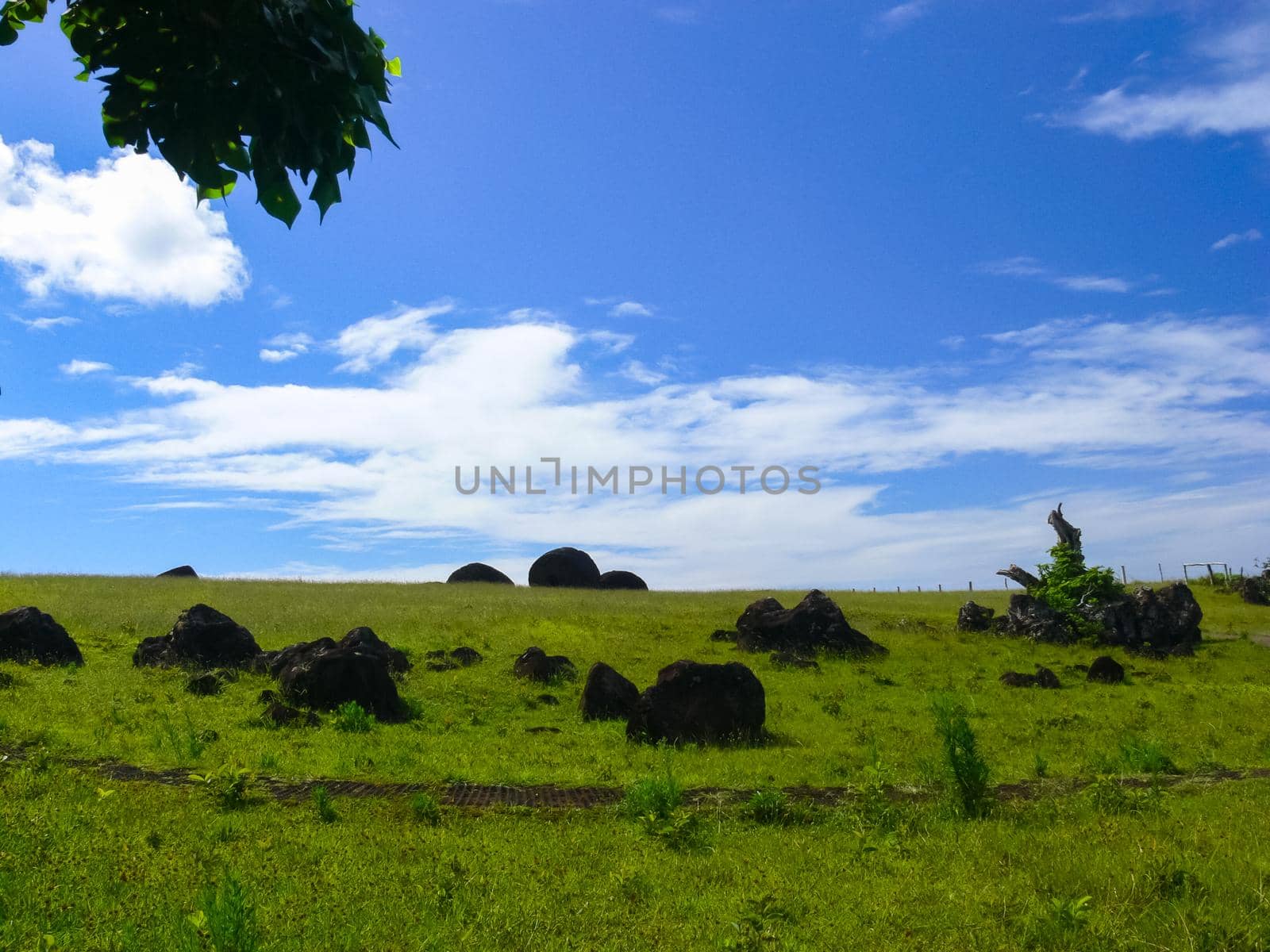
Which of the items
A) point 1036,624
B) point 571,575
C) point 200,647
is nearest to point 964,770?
point 200,647

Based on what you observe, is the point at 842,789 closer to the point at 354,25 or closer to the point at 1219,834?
the point at 1219,834

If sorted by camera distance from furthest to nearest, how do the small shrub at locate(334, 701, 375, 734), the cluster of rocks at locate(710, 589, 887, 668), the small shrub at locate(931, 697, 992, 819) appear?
the cluster of rocks at locate(710, 589, 887, 668), the small shrub at locate(334, 701, 375, 734), the small shrub at locate(931, 697, 992, 819)

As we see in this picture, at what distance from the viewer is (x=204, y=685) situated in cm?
2444

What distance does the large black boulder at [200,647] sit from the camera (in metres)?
27.9

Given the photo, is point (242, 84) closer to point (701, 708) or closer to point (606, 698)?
point (701, 708)

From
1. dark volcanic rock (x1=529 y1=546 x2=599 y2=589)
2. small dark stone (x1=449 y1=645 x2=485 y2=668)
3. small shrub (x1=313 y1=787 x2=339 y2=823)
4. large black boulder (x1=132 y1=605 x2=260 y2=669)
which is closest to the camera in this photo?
small shrub (x1=313 y1=787 x2=339 y2=823)

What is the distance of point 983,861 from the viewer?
397 inches

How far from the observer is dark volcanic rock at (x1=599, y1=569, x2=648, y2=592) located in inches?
2781

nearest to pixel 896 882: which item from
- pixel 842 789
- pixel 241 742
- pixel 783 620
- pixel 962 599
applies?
pixel 842 789

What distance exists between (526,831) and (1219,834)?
860 cm

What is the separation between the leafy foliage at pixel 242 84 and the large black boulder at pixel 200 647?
25.5 metres

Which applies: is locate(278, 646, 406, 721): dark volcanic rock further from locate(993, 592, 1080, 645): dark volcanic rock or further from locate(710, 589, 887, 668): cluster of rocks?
locate(993, 592, 1080, 645): dark volcanic rock

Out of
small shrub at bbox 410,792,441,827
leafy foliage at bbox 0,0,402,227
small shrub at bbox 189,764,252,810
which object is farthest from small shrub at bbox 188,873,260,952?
small shrub at bbox 189,764,252,810

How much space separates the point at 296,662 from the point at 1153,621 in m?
37.5
